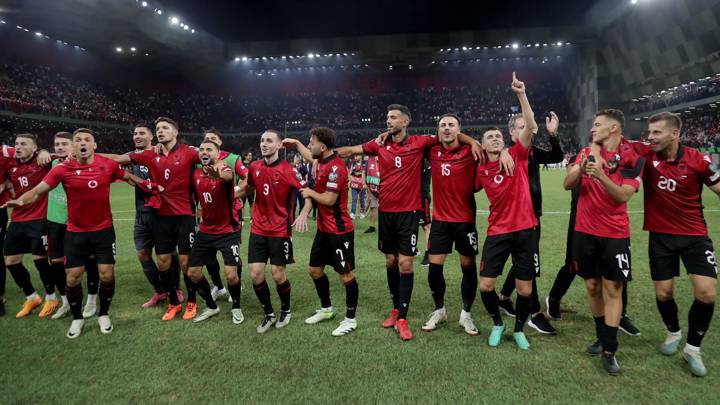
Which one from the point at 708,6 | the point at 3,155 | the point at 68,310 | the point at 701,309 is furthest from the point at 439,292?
the point at 708,6

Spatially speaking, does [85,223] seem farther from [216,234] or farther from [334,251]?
[334,251]

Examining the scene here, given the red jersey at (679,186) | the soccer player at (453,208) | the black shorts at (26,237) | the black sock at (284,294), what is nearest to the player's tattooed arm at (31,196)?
the black shorts at (26,237)

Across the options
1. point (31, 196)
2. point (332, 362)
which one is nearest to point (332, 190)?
point (332, 362)

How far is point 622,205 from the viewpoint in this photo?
12.2ft

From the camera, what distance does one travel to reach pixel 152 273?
18.8 feet

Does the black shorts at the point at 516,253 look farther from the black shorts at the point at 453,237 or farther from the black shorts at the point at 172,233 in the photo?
the black shorts at the point at 172,233

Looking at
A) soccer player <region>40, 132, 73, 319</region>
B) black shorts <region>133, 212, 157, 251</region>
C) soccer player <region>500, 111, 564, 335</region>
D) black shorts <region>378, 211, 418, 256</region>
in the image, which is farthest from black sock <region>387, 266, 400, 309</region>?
soccer player <region>40, 132, 73, 319</region>

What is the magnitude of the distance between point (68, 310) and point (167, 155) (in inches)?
95.3

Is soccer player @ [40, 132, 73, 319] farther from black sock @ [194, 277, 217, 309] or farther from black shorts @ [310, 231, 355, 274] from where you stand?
black shorts @ [310, 231, 355, 274]

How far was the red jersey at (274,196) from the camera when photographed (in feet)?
15.6

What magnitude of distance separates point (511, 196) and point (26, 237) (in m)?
6.12

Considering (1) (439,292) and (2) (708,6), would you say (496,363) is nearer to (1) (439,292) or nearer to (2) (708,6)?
(1) (439,292)

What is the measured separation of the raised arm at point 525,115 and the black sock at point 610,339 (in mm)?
1824

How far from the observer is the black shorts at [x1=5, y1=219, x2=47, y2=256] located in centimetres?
540
